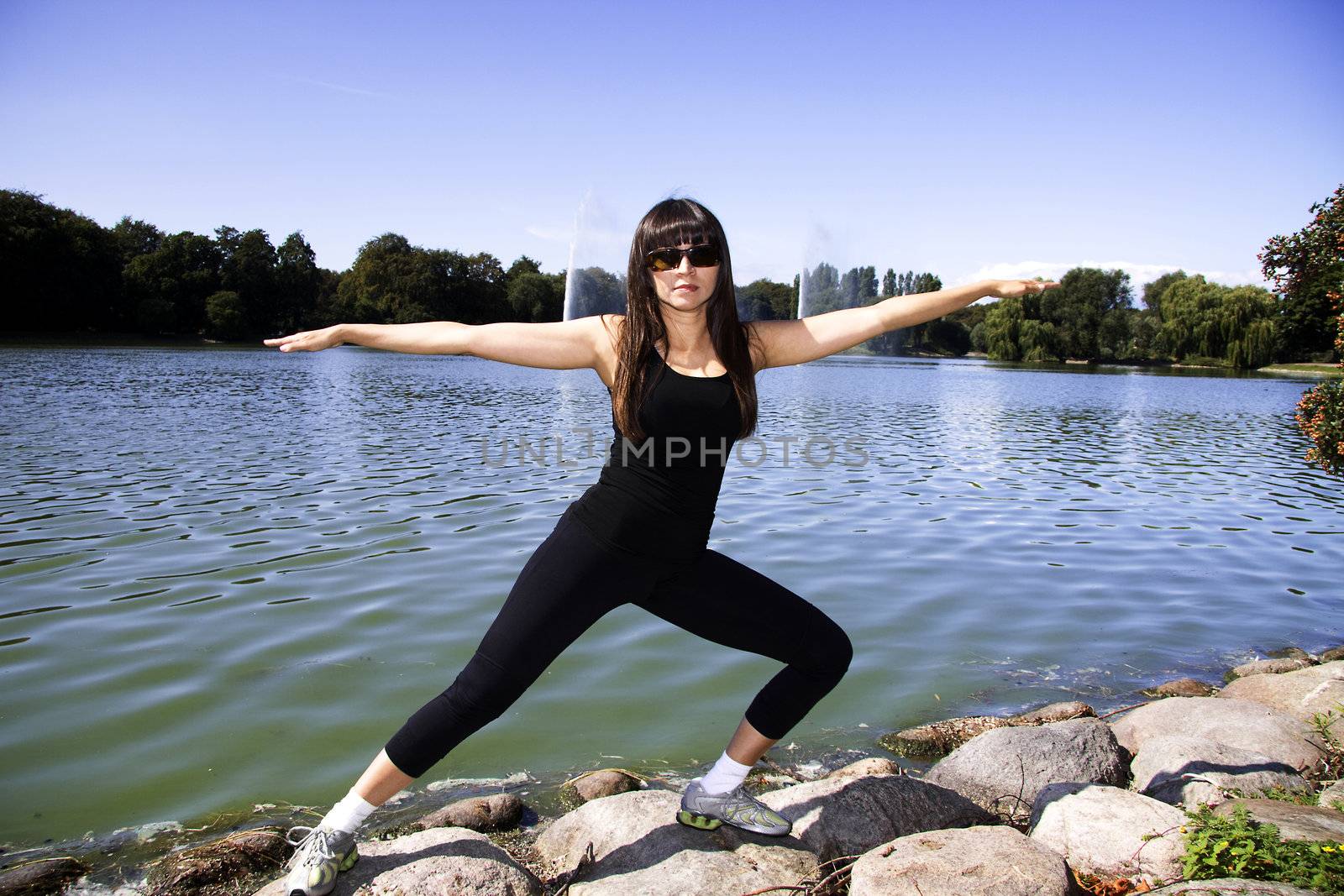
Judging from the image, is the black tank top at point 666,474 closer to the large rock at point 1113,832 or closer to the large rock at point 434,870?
the large rock at point 434,870

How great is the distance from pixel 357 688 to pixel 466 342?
12.0 feet

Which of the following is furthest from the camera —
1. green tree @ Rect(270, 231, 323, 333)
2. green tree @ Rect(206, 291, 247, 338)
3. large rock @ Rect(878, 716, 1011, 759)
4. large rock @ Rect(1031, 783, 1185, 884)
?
green tree @ Rect(270, 231, 323, 333)

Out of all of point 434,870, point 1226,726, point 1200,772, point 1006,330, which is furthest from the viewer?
point 1006,330

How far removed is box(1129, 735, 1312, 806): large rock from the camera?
4219mm

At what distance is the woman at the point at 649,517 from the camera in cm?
313

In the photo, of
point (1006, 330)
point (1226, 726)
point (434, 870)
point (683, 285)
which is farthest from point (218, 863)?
point (1006, 330)

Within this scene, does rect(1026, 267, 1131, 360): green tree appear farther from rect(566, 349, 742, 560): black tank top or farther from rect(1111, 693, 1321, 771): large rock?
rect(566, 349, 742, 560): black tank top

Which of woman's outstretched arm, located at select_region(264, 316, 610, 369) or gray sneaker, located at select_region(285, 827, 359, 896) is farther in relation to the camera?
woman's outstretched arm, located at select_region(264, 316, 610, 369)

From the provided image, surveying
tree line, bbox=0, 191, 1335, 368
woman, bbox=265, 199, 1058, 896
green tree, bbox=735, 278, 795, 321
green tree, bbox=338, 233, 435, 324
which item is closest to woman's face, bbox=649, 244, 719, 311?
woman, bbox=265, 199, 1058, 896

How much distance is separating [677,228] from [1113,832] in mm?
2886

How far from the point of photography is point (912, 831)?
3.91 meters

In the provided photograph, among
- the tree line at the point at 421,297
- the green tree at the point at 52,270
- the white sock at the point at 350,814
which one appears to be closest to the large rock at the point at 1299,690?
the white sock at the point at 350,814

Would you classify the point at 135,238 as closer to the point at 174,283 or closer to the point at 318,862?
the point at 174,283

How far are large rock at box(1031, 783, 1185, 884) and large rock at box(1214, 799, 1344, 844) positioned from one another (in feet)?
0.73
